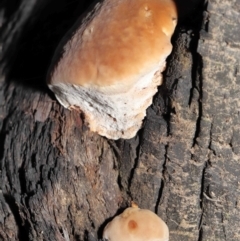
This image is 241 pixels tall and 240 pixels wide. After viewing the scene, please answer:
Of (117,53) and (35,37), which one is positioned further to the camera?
(35,37)

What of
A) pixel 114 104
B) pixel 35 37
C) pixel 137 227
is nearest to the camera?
pixel 114 104

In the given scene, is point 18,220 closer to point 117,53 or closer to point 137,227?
point 137,227

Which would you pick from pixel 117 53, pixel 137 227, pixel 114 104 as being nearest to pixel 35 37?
pixel 114 104

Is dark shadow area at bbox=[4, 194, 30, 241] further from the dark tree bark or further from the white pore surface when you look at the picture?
the white pore surface

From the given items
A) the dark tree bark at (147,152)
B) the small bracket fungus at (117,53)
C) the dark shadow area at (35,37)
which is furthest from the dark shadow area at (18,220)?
the small bracket fungus at (117,53)

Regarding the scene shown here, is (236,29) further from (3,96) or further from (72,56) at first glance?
(3,96)

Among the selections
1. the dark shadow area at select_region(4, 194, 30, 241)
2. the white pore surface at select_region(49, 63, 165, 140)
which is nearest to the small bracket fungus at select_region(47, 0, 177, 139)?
the white pore surface at select_region(49, 63, 165, 140)
